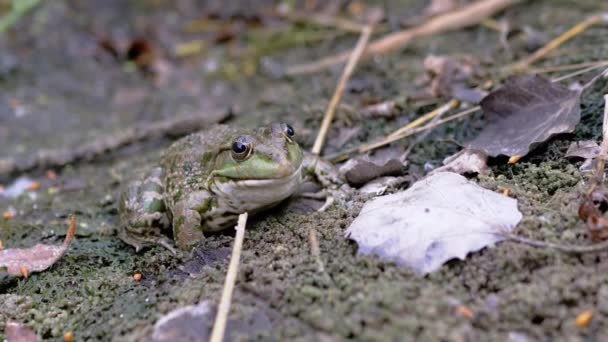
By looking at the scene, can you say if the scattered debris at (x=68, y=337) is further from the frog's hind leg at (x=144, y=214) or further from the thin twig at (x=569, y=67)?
the thin twig at (x=569, y=67)

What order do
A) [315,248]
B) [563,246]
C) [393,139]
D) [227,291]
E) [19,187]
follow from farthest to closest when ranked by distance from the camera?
[19,187] → [393,139] → [315,248] → [227,291] → [563,246]

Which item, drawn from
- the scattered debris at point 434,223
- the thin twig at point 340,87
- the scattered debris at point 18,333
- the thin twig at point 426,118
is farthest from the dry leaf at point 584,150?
the scattered debris at point 18,333

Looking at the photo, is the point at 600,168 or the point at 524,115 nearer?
the point at 600,168

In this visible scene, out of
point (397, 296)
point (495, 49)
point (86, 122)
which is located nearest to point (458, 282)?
point (397, 296)

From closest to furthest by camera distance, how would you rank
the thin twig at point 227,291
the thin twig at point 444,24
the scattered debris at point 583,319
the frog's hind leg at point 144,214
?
the scattered debris at point 583,319
the thin twig at point 227,291
the frog's hind leg at point 144,214
the thin twig at point 444,24

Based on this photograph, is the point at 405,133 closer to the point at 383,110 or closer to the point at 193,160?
the point at 383,110

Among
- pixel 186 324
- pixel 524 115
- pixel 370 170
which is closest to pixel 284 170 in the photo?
pixel 370 170

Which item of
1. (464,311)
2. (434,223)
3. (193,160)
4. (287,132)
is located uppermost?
(287,132)

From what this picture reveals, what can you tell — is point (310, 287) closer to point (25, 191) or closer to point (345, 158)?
point (345, 158)
